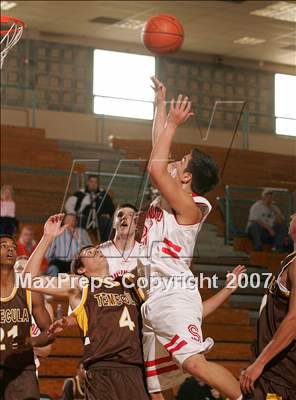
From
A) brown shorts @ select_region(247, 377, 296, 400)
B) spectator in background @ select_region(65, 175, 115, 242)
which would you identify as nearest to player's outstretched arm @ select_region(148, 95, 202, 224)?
brown shorts @ select_region(247, 377, 296, 400)

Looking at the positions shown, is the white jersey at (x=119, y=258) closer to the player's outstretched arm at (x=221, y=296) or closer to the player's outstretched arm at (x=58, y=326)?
the player's outstretched arm at (x=221, y=296)

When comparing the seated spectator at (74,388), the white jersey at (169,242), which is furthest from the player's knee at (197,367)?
the seated spectator at (74,388)

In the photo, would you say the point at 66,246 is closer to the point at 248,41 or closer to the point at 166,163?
the point at 166,163

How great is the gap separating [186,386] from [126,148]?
19.8ft

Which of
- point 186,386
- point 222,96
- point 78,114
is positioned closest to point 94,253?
point 186,386

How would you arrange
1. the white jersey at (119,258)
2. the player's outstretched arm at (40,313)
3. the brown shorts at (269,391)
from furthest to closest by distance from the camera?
Result: the white jersey at (119,258)
the player's outstretched arm at (40,313)
the brown shorts at (269,391)

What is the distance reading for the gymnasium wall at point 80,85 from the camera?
680 inches

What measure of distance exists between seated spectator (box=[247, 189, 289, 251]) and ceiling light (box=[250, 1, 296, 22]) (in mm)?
7249

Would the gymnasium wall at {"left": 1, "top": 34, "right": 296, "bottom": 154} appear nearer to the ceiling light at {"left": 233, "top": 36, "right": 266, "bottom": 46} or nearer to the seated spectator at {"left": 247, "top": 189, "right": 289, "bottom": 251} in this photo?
the ceiling light at {"left": 233, "top": 36, "right": 266, "bottom": 46}

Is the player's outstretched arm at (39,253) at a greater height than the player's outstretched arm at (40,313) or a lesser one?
greater

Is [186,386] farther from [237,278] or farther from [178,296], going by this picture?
[178,296]

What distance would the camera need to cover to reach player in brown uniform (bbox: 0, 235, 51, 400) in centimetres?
597

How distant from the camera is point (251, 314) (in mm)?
9281

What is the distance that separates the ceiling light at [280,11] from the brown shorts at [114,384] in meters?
11.3
